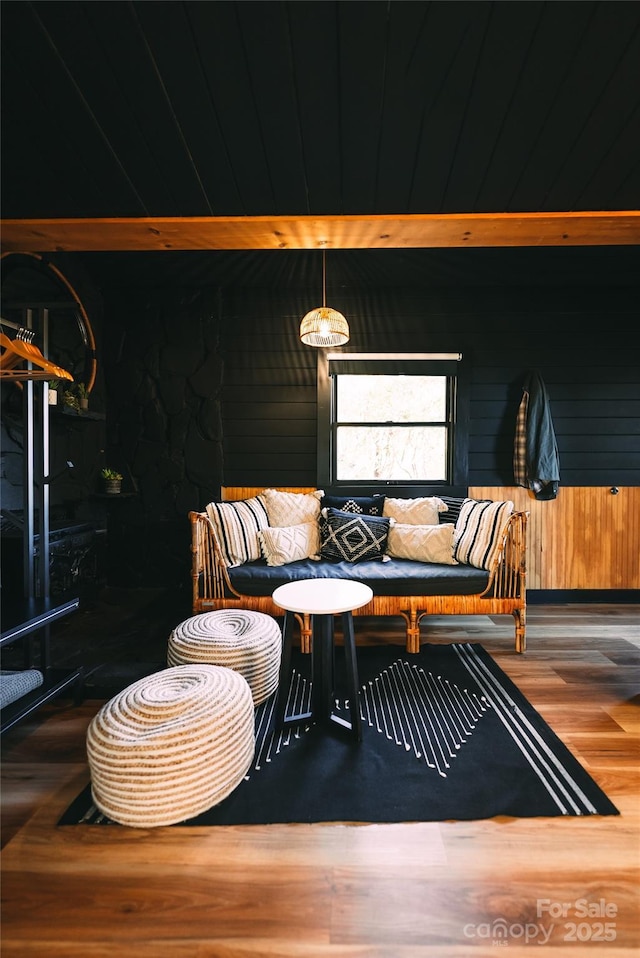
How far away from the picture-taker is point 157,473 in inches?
161

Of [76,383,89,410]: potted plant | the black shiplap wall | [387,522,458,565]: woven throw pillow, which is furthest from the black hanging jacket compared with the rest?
[76,383,89,410]: potted plant

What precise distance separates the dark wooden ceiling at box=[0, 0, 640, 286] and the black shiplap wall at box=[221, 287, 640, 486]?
5.72 feet

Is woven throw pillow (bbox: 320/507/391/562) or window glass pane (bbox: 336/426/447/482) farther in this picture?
window glass pane (bbox: 336/426/447/482)

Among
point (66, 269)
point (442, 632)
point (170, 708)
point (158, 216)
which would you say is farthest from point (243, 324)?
point (170, 708)

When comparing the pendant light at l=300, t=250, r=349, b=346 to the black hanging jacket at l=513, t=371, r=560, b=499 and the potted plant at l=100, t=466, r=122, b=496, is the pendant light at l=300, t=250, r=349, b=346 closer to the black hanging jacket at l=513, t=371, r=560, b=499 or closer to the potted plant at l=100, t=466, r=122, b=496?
the black hanging jacket at l=513, t=371, r=560, b=499

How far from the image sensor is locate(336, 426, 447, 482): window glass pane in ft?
13.2

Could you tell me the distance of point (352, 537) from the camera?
132 inches

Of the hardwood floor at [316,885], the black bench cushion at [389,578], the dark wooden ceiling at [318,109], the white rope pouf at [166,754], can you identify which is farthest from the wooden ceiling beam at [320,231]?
the hardwood floor at [316,885]

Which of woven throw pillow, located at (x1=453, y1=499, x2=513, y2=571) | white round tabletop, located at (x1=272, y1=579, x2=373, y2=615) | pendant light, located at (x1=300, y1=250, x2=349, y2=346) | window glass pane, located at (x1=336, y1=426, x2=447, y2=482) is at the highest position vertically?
pendant light, located at (x1=300, y1=250, x2=349, y2=346)

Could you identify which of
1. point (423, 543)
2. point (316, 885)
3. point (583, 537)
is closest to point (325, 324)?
point (423, 543)

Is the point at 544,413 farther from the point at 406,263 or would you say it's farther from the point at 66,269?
the point at 66,269

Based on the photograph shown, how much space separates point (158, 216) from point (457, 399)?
2.73 meters

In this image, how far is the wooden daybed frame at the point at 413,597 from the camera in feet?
9.57

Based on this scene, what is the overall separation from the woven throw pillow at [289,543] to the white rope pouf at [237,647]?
83 cm
